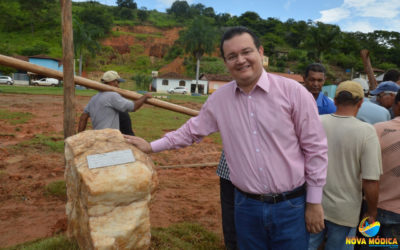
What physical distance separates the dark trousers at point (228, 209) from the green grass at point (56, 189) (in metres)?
3.13

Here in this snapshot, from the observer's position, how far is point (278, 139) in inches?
70.4

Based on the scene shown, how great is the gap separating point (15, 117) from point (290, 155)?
12.7 metres

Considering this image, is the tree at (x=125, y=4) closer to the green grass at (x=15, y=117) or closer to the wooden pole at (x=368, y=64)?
the green grass at (x=15, y=117)

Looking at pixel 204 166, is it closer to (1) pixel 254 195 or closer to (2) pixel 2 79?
(1) pixel 254 195

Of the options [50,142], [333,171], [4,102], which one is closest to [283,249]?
[333,171]

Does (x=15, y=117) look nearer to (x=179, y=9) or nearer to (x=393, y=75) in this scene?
(x=393, y=75)

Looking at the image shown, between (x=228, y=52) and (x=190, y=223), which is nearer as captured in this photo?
(x=228, y=52)

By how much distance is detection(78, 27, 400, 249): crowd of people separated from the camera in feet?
5.82

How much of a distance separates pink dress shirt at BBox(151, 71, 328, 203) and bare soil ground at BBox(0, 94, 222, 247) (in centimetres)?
241

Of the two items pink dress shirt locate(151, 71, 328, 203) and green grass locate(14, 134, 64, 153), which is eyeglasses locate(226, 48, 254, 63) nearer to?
pink dress shirt locate(151, 71, 328, 203)

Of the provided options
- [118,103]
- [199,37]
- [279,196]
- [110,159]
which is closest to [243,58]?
[279,196]

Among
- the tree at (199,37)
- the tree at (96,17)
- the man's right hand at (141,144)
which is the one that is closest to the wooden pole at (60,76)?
the man's right hand at (141,144)

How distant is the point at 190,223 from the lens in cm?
399

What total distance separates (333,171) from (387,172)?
448mm
